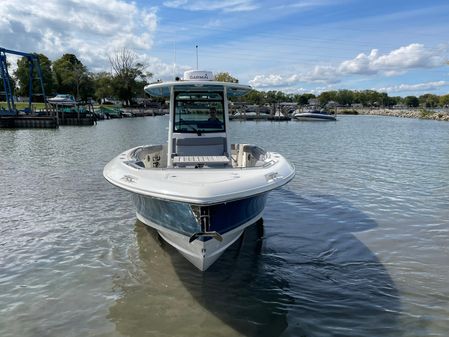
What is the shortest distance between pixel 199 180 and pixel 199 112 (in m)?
4.06

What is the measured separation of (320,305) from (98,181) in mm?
10937

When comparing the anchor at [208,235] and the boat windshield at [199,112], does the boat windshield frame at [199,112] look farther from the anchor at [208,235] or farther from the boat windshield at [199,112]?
the anchor at [208,235]

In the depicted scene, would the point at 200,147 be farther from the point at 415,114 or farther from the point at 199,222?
the point at 415,114

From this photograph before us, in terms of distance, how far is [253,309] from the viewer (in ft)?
19.8

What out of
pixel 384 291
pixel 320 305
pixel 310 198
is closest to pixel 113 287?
pixel 320 305

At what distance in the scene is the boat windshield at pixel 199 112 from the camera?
1016 cm

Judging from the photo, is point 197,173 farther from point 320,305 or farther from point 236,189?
point 320,305

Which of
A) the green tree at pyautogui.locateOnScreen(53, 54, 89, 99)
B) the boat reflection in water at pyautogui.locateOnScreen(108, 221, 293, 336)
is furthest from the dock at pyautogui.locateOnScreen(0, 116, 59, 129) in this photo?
the green tree at pyautogui.locateOnScreen(53, 54, 89, 99)

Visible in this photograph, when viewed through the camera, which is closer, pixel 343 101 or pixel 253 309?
pixel 253 309

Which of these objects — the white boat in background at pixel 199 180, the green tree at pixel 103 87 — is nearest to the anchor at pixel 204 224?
the white boat in background at pixel 199 180

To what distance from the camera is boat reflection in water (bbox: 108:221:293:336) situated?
5.58m

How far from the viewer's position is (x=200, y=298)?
20.7ft

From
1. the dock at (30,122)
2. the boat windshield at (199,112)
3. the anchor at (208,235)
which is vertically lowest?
the anchor at (208,235)

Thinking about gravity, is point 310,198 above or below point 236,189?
below
